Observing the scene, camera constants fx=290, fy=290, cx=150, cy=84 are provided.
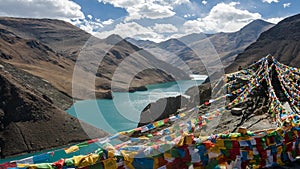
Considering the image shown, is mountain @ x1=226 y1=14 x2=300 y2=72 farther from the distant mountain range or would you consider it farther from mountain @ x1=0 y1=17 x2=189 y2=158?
mountain @ x1=0 y1=17 x2=189 y2=158

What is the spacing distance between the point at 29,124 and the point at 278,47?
335 ft

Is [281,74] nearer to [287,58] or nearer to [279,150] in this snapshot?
[279,150]

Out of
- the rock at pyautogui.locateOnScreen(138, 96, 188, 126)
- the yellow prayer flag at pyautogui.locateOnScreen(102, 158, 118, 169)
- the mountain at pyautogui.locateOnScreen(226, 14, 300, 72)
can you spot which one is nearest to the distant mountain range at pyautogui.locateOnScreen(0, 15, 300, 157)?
the mountain at pyautogui.locateOnScreen(226, 14, 300, 72)

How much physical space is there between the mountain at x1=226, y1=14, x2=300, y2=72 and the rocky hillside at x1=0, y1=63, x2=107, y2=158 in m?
59.0

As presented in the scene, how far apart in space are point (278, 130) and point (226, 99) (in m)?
6.16

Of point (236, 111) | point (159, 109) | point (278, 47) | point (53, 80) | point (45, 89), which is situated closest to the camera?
point (236, 111)

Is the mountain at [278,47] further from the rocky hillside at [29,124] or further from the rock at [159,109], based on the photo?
the rock at [159,109]

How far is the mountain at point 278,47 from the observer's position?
101938 mm

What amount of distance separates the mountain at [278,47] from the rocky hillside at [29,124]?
59.0 metres

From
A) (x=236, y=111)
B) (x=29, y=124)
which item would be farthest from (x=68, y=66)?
(x=236, y=111)

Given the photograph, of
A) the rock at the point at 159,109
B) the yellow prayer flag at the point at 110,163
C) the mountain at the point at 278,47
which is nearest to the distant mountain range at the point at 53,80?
the mountain at the point at 278,47

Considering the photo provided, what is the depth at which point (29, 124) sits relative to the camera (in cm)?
5809

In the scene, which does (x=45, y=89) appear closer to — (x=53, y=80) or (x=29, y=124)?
(x=53, y=80)

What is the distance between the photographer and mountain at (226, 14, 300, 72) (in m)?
102
